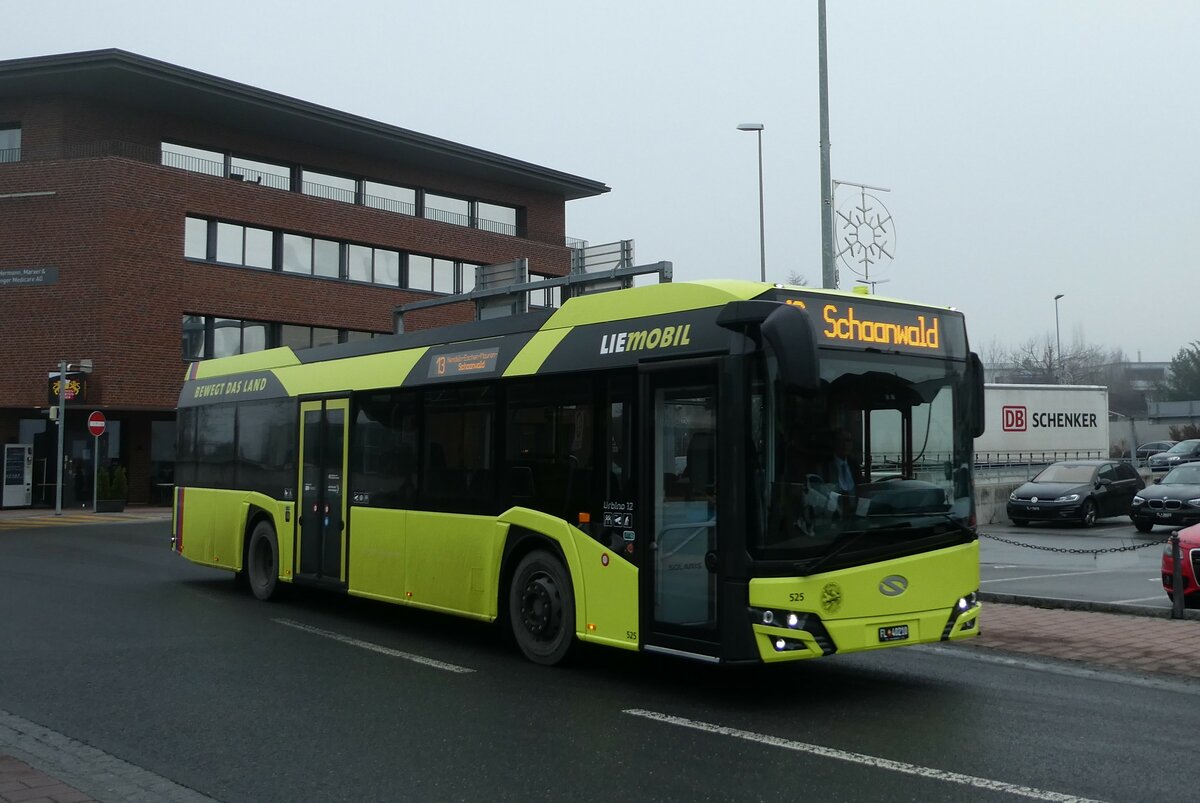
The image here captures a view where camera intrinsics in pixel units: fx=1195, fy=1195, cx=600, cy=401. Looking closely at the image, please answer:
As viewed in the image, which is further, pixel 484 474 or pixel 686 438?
pixel 484 474

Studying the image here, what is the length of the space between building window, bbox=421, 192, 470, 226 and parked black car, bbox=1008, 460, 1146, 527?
2631 cm

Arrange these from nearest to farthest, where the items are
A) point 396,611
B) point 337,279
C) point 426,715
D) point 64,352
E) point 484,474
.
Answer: point 426,715, point 484,474, point 396,611, point 64,352, point 337,279

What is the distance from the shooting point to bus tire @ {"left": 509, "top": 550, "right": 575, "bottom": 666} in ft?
30.0

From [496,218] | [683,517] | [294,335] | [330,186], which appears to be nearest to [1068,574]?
[683,517]

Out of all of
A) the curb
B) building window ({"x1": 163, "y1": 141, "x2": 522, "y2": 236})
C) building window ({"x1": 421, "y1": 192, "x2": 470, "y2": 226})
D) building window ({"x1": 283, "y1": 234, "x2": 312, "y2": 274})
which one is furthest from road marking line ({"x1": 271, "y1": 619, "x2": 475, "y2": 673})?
building window ({"x1": 421, "y1": 192, "x2": 470, "y2": 226})

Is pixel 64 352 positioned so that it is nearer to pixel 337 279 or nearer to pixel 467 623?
pixel 337 279

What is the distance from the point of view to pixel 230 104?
3928cm

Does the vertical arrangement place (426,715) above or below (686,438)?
below

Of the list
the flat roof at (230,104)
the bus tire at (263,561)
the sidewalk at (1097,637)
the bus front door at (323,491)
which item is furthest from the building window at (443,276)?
the sidewalk at (1097,637)

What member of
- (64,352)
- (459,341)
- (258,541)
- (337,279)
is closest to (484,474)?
(459,341)

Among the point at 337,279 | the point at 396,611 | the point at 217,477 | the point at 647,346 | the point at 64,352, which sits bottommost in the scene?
the point at 396,611

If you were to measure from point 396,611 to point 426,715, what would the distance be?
5902mm

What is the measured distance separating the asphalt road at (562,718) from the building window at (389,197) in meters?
34.7

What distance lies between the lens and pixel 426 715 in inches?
302
